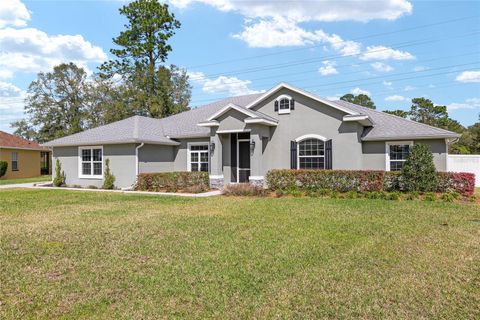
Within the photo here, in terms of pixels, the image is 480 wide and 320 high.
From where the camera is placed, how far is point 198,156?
21578 mm

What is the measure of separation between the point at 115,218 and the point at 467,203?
1234 centimetres

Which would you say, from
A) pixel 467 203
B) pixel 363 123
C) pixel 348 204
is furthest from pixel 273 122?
pixel 467 203

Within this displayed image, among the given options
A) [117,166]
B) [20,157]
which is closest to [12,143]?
[20,157]

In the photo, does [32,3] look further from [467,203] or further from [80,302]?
[467,203]

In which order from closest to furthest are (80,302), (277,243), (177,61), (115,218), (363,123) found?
(80,302) < (277,243) < (115,218) < (363,123) < (177,61)

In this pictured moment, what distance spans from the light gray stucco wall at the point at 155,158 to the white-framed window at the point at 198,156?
131 centimetres

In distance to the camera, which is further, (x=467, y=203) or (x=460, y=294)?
(x=467, y=203)

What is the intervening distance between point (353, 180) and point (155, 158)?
11815 mm

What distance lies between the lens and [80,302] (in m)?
4.31

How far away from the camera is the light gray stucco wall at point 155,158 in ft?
65.7

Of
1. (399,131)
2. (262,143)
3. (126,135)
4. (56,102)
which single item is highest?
(56,102)

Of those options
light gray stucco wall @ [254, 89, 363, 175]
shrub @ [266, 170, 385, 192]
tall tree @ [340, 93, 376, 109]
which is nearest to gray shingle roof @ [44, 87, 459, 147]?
light gray stucco wall @ [254, 89, 363, 175]

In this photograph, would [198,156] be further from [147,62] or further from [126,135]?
[147,62]

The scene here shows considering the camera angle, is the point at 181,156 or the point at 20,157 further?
the point at 20,157
